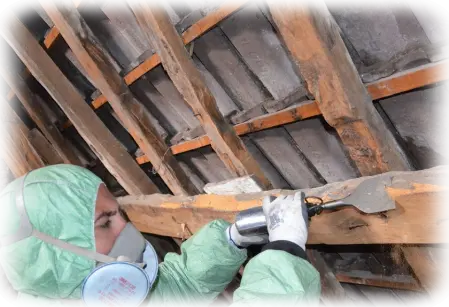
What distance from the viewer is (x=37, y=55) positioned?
2699 millimetres

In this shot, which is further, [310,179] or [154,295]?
[310,179]

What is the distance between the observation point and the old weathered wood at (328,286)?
2.32 metres

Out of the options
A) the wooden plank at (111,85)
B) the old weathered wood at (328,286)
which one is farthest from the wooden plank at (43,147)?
the old weathered wood at (328,286)

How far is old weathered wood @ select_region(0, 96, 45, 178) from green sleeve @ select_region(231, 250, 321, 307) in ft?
9.70

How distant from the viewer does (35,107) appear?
366cm

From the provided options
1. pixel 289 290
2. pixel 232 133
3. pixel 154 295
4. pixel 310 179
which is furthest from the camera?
pixel 310 179

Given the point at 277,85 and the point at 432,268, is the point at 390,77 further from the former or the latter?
the point at 432,268

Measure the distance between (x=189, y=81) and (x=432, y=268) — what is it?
4.13ft

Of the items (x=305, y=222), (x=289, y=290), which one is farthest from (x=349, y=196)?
(x=289, y=290)

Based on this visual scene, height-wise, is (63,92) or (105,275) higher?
(63,92)

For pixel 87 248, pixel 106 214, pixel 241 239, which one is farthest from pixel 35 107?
pixel 241 239

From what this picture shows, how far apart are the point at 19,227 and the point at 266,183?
1.14m

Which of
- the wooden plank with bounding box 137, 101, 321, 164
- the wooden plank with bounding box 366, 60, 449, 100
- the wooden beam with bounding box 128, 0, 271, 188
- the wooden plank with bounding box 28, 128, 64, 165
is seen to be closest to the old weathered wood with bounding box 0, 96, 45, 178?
the wooden plank with bounding box 28, 128, 64, 165

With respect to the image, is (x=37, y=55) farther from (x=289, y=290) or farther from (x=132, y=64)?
(x=289, y=290)
